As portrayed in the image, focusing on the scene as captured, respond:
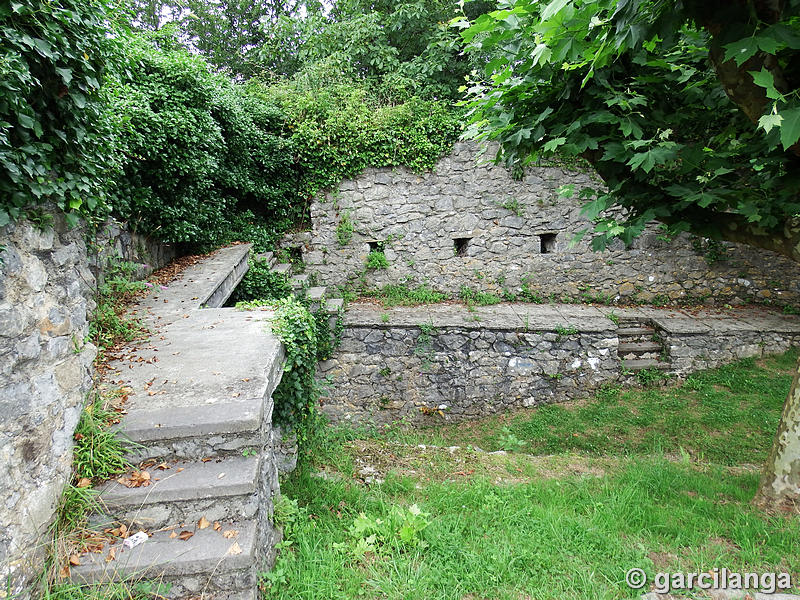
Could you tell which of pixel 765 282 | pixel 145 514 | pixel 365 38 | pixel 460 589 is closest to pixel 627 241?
pixel 460 589

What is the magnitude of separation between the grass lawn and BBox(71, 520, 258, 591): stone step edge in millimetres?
269

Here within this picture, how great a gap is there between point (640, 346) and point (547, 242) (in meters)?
2.15

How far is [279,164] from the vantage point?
629 cm

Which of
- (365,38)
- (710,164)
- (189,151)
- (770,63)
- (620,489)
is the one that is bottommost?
(620,489)

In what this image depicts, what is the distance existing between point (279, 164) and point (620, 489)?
236 inches

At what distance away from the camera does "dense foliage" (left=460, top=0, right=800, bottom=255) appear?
1.96 m

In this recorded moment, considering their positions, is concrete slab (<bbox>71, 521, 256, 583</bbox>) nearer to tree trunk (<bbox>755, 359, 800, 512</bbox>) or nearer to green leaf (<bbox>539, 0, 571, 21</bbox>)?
green leaf (<bbox>539, 0, 571, 21</bbox>)

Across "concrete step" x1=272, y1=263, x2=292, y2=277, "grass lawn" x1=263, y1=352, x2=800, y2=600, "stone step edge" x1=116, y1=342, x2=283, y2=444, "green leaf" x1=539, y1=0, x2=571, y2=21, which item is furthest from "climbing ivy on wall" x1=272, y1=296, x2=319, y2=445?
"concrete step" x1=272, y1=263, x2=292, y2=277

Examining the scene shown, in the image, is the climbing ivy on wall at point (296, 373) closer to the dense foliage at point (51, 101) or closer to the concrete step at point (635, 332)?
the dense foliage at point (51, 101)

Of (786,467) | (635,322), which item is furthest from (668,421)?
(786,467)

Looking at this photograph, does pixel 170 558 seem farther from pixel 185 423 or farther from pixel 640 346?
pixel 640 346

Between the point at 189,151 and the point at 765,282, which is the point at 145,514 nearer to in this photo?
the point at 189,151

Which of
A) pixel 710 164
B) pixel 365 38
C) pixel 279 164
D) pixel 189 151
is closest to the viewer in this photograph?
pixel 710 164

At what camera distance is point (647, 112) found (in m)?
2.67
